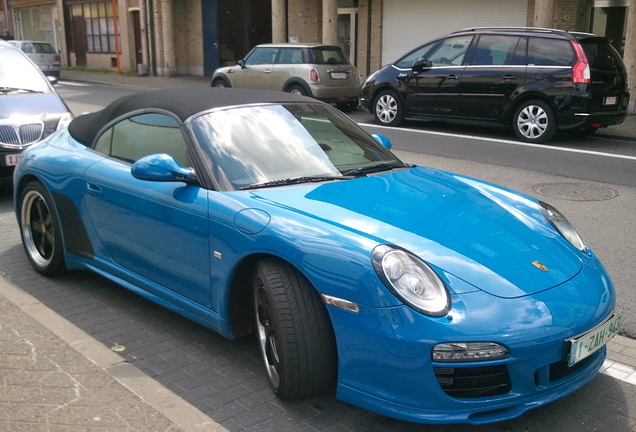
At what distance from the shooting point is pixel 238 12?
100 ft

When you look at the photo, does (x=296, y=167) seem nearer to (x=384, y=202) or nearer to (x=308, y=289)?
(x=384, y=202)

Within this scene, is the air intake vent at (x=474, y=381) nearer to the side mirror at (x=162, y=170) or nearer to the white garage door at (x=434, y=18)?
the side mirror at (x=162, y=170)

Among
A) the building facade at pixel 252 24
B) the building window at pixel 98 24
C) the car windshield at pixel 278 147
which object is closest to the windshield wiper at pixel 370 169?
the car windshield at pixel 278 147

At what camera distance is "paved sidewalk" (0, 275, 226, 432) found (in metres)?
3.14

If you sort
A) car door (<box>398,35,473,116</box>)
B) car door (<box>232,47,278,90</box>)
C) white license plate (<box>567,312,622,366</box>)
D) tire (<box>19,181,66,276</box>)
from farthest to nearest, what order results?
car door (<box>232,47,278,90</box>) < car door (<box>398,35,473,116</box>) < tire (<box>19,181,66,276</box>) < white license plate (<box>567,312,622,366</box>)

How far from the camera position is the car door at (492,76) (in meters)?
12.4

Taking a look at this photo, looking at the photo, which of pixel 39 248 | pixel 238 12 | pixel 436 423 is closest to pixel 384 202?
pixel 436 423

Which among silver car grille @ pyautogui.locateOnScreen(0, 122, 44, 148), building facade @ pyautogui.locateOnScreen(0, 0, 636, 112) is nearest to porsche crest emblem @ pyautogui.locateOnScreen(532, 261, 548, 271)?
silver car grille @ pyautogui.locateOnScreen(0, 122, 44, 148)

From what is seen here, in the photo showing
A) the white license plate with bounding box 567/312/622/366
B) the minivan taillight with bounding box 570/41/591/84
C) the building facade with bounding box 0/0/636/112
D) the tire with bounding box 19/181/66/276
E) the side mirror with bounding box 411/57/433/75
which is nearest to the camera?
the white license plate with bounding box 567/312/622/366

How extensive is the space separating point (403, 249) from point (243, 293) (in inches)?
38.7

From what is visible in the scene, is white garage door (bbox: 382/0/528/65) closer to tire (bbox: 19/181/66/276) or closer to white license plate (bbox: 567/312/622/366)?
tire (bbox: 19/181/66/276)

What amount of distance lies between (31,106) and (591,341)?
7.11 meters

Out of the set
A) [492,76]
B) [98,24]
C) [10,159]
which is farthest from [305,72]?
[98,24]

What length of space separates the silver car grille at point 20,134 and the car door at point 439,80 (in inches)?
303
